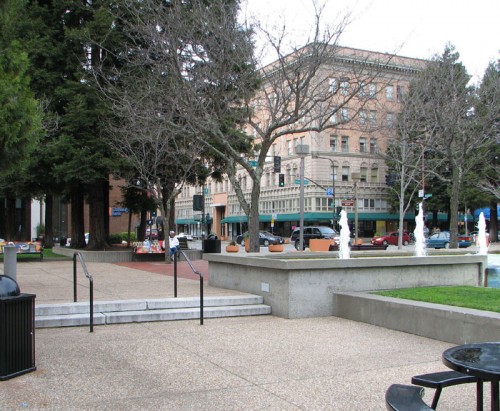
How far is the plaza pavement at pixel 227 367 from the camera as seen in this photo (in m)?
5.79

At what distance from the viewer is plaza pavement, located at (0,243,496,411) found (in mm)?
5789

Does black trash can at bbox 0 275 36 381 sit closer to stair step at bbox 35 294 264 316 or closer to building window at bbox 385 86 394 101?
stair step at bbox 35 294 264 316

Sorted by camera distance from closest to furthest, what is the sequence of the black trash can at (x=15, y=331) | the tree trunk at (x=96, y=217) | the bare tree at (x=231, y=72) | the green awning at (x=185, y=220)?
the black trash can at (x=15, y=331), the bare tree at (x=231, y=72), the tree trunk at (x=96, y=217), the green awning at (x=185, y=220)

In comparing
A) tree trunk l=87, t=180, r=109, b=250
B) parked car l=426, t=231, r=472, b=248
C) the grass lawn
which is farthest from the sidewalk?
parked car l=426, t=231, r=472, b=248

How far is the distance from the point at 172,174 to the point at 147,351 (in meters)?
19.6

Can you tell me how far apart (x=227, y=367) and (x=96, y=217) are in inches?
927

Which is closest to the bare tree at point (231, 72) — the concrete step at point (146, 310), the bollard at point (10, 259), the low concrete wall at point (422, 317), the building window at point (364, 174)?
the concrete step at point (146, 310)

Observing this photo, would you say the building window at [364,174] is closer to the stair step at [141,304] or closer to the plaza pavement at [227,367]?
the stair step at [141,304]

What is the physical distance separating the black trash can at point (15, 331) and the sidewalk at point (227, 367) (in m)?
0.16

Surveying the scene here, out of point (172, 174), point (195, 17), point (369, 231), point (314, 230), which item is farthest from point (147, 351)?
point (369, 231)

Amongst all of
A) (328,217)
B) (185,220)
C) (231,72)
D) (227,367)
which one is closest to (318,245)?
(231,72)

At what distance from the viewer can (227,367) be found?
7.18m

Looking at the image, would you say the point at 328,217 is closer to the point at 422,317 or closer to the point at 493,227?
the point at 493,227

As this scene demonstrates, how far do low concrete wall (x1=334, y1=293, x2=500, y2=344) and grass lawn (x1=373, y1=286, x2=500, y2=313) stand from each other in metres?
0.34
